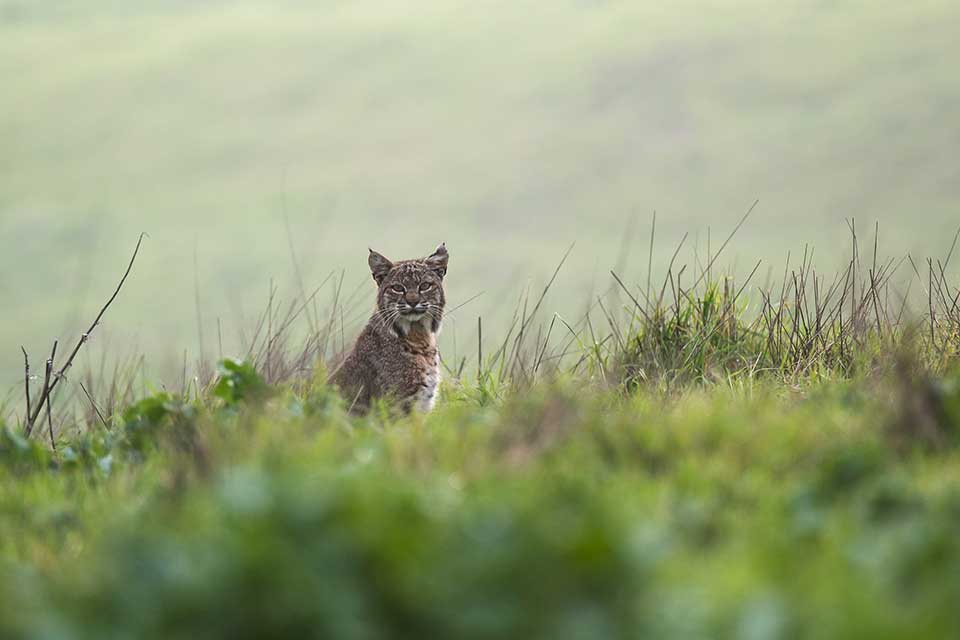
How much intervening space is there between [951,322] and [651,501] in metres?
4.89

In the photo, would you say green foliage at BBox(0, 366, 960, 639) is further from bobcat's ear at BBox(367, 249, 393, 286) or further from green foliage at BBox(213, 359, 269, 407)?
bobcat's ear at BBox(367, 249, 393, 286)

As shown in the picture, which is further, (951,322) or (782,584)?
(951,322)

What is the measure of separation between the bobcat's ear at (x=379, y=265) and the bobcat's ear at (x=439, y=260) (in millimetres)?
287

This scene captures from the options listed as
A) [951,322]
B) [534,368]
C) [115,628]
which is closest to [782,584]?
[115,628]

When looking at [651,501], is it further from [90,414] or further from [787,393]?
[90,414]

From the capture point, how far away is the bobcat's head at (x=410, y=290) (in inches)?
326

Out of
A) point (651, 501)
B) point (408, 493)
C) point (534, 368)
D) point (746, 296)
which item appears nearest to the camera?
point (408, 493)

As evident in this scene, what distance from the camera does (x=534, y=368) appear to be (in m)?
7.93

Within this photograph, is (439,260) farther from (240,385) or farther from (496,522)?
(496,522)

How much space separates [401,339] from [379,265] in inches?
21.5

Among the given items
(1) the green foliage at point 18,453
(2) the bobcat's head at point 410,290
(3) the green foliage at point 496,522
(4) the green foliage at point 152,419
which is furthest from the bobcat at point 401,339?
(1) the green foliage at point 18,453

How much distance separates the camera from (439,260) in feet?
27.9

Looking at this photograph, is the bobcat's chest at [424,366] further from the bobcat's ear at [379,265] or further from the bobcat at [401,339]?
the bobcat's ear at [379,265]

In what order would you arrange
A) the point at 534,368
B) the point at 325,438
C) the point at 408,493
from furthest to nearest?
the point at 534,368 → the point at 325,438 → the point at 408,493
